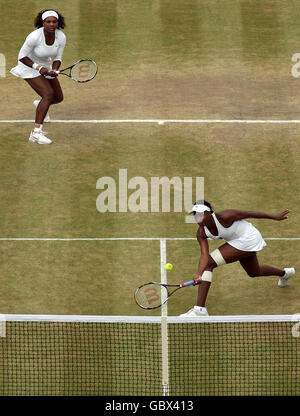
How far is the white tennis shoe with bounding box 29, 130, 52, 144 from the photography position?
20312 millimetres

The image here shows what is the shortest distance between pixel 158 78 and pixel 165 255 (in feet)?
20.8

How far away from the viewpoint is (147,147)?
66.6ft

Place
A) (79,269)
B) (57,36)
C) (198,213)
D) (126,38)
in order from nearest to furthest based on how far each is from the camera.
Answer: (198,213)
(79,269)
(57,36)
(126,38)

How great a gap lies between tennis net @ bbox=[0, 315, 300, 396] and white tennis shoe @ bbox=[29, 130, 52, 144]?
5495 mm

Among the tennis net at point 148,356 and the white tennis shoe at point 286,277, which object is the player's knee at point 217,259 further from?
the white tennis shoe at point 286,277

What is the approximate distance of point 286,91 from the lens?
22188 mm

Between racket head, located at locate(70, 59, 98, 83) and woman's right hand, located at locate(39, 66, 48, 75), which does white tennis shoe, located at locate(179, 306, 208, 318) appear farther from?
woman's right hand, located at locate(39, 66, 48, 75)

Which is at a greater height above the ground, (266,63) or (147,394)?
(266,63)

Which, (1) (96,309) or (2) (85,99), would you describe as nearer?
(1) (96,309)

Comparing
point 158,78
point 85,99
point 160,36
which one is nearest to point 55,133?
point 85,99

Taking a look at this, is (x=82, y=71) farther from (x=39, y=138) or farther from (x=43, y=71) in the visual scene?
(x=39, y=138)

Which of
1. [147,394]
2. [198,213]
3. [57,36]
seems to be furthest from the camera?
[57,36]

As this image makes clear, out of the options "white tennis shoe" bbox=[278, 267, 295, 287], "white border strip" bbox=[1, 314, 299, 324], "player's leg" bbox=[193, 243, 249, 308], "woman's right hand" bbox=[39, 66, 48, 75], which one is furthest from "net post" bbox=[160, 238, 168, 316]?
"woman's right hand" bbox=[39, 66, 48, 75]

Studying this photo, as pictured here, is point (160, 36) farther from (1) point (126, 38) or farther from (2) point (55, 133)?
(2) point (55, 133)
